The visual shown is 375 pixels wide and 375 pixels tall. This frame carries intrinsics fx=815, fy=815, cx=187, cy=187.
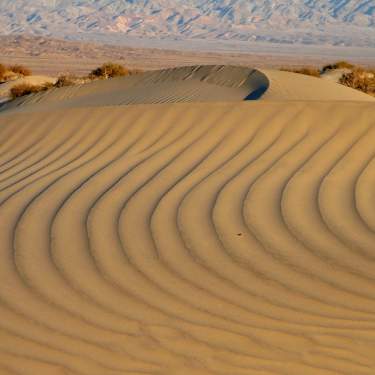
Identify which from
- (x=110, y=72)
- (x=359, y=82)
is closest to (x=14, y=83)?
(x=110, y=72)

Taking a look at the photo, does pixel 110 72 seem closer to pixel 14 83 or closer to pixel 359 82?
pixel 14 83

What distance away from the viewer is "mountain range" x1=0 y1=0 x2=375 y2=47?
484 feet

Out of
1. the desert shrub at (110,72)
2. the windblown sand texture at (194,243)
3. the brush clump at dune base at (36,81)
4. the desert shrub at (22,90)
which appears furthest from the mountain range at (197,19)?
the windblown sand texture at (194,243)

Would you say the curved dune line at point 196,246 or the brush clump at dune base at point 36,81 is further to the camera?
the brush clump at dune base at point 36,81

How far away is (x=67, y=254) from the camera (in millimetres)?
5176

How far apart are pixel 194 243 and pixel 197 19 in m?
160

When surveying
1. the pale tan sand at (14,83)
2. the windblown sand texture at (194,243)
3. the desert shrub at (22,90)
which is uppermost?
the pale tan sand at (14,83)

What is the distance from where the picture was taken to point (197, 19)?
162 metres

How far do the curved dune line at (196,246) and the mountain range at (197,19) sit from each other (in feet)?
425

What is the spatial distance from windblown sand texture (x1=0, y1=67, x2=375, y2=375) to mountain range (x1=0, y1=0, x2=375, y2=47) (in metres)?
130

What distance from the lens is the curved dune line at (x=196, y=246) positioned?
380 cm

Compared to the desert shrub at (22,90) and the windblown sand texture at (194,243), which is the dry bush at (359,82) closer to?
the desert shrub at (22,90)

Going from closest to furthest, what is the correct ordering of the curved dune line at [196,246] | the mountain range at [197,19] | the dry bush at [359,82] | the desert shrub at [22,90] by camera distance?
the curved dune line at [196,246] < the dry bush at [359,82] < the desert shrub at [22,90] < the mountain range at [197,19]

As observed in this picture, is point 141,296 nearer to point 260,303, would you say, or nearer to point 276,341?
point 260,303
